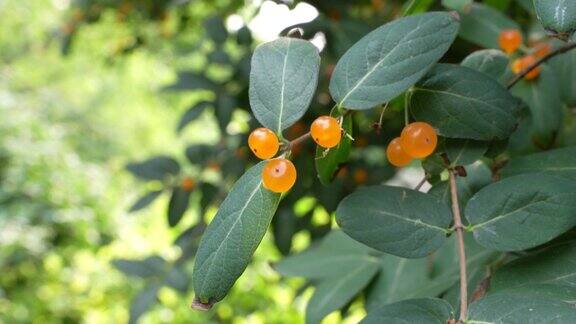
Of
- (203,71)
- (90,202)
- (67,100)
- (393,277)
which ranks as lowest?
(67,100)

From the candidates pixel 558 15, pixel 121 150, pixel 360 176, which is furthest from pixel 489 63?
pixel 121 150

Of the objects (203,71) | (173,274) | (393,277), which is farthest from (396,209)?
(203,71)

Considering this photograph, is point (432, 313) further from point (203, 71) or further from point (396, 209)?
point (203, 71)

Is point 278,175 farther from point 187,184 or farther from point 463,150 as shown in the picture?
point 187,184

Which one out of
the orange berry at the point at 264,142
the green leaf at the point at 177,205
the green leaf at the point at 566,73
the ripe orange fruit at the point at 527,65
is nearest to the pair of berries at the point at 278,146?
the orange berry at the point at 264,142

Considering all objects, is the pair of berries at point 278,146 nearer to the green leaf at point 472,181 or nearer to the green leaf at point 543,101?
the green leaf at point 472,181
